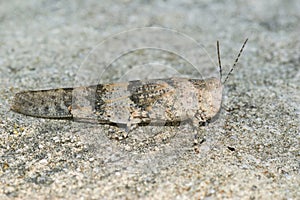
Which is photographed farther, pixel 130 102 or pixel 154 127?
pixel 154 127

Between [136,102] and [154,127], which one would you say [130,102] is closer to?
[136,102]

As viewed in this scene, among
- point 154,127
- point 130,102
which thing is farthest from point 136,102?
point 154,127

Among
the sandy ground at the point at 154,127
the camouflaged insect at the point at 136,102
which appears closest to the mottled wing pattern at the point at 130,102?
the camouflaged insect at the point at 136,102

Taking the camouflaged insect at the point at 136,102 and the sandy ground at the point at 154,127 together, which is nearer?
the sandy ground at the point at 154,127

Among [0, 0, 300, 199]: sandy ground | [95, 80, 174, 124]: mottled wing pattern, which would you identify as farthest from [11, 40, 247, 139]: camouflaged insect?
[0, 0, 300, 199]: sandy ground

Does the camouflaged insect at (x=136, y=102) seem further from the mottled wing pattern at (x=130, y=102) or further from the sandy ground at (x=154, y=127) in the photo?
the sandy ground at (x=154, y=127)

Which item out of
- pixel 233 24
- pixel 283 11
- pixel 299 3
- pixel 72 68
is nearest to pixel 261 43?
pixel 233 24

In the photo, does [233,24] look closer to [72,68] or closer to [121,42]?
[121,42]
